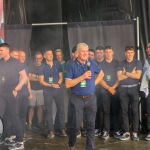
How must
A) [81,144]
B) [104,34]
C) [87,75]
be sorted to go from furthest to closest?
[104,34], [81,144], [87,75]

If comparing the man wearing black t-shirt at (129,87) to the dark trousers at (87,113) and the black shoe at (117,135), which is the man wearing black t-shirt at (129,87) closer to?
the black shoe at (117,135)

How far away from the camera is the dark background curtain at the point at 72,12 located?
6.80 metres

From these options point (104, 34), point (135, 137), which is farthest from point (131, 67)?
point (135, 137)

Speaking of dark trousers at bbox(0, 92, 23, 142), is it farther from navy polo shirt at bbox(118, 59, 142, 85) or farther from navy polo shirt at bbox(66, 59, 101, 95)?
navy polo shirt at bbox(118, 59, 142, 85)

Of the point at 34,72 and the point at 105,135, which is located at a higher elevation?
the point at 34,72

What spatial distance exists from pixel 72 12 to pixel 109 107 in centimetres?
222

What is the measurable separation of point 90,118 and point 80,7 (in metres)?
2.86

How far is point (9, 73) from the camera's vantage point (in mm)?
5434

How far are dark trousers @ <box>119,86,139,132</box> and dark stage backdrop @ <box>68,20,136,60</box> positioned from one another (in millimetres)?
996

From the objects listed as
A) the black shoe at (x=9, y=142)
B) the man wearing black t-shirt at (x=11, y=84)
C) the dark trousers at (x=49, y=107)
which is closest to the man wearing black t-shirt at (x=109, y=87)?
the dark trousers at (x=49, y=107)

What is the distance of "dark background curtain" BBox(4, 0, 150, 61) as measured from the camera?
22.3ft

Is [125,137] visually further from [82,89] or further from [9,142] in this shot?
[9,142]

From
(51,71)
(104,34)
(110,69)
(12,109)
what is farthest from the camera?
(104,34)

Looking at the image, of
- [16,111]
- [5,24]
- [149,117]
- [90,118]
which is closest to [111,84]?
[149,117]
